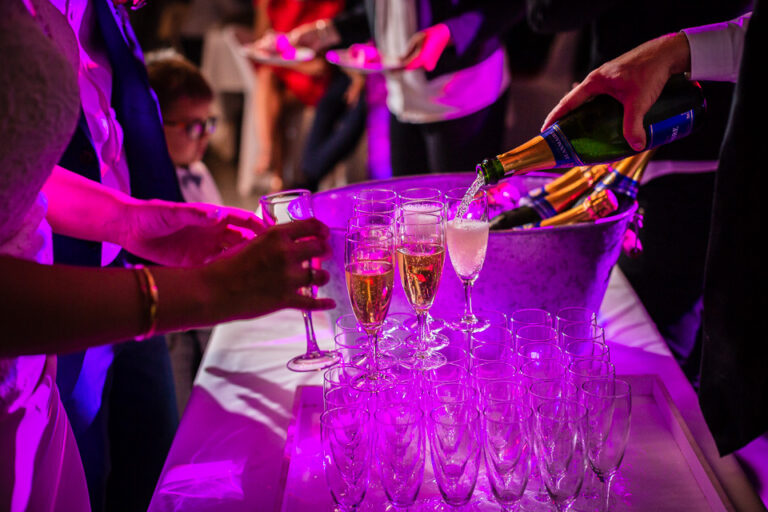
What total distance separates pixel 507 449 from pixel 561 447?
0.21ft

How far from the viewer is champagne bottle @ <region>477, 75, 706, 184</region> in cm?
105

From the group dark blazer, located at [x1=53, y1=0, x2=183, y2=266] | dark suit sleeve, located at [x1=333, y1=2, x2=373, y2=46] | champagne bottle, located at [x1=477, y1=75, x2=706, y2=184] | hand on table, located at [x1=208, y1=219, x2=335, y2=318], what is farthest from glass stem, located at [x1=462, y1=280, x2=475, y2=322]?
dark suit sleeve, located at [x1=333, y1=2, x2=373, y2=46]

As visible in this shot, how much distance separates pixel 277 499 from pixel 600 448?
1.47 ft

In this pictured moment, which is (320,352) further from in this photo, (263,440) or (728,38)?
(728,38)

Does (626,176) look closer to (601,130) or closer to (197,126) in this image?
(601,130)

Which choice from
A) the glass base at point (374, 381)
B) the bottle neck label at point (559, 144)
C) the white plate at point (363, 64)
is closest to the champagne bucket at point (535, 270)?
the bottle neck label at point (559, 144)

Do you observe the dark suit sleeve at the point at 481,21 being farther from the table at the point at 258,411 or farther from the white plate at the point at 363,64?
the table at the point at 258,411

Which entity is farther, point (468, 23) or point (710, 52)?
point (468, 23)

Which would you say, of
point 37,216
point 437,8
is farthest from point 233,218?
point 437,8

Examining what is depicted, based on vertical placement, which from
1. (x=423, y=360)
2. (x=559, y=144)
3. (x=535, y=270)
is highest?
(x=559, y=144)

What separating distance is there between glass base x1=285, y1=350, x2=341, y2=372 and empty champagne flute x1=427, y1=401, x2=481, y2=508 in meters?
0.48

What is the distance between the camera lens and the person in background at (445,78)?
2.20m

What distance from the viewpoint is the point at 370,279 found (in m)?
0.98

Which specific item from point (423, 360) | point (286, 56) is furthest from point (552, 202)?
point (286, 56)
